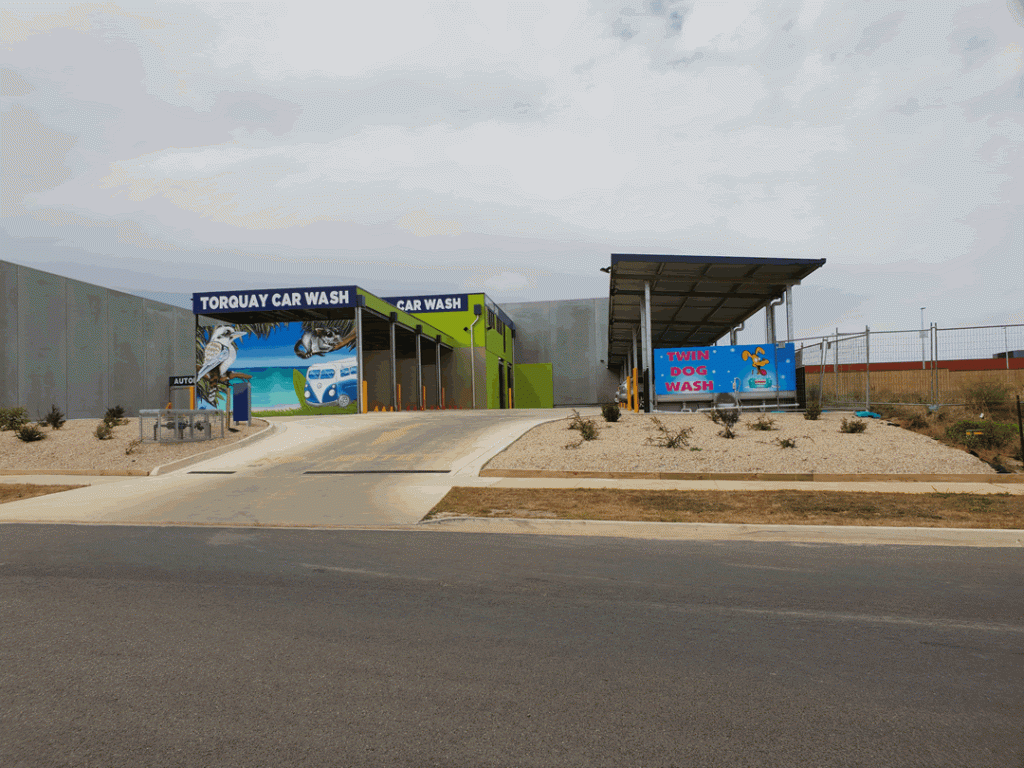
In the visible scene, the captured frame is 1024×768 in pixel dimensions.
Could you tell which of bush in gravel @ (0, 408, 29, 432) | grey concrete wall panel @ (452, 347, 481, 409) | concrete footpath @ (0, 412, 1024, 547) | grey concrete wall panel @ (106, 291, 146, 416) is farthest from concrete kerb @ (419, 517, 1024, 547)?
grey concrete wall panel @ (106, 291, 146, 416)

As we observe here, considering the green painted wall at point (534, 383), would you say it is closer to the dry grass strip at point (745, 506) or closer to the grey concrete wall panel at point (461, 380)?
the grey concrete wall panel at point (461, 380)

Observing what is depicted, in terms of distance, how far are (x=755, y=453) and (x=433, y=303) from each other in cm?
3231

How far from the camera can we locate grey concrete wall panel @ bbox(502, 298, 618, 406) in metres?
52.8

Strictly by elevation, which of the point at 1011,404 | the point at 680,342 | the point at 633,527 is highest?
the point at 680,342

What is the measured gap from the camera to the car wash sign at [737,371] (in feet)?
67.0

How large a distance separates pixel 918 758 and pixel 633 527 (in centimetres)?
535

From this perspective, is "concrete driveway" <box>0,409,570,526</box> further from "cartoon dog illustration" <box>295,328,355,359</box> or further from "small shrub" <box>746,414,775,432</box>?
"cartoon dog illustration" <box>295,328,355,359</box>

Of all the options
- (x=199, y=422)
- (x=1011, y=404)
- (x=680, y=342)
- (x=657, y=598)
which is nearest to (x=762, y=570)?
(x=657, y=598)

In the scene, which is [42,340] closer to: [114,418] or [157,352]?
[157,352]

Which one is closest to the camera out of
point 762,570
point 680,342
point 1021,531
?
point 762,570

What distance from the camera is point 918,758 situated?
2.74 m

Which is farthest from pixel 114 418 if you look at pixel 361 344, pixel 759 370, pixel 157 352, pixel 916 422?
pixel 157 352

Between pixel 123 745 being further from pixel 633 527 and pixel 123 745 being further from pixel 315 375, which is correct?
pixel 315 375

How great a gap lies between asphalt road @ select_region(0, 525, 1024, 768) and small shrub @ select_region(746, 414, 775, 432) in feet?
29.1
